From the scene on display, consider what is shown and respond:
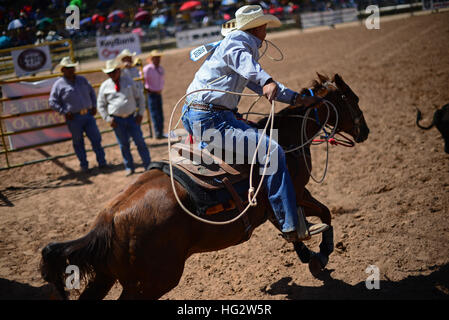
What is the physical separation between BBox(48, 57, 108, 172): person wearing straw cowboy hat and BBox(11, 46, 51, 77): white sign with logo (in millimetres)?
2110

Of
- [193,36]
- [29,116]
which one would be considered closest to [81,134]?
[29,116]

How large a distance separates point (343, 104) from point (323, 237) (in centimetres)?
142

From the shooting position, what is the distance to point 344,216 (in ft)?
17.7

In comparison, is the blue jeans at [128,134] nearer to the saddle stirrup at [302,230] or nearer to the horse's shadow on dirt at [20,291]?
the horse's shadow on dirt at [20,291]

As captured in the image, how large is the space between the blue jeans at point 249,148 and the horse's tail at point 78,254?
1.14 m

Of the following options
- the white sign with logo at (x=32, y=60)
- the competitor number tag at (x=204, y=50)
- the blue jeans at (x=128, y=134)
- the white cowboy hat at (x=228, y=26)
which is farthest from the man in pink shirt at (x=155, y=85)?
the competitor number tag at (x=204, y=50)

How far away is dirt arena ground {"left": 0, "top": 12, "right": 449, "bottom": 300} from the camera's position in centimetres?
421

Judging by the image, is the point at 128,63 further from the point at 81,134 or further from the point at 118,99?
the point at 81,134

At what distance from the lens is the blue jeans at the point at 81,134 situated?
803cm

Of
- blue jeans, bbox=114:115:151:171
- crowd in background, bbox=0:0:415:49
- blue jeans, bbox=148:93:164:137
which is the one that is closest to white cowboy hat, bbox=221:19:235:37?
blue jeans, bbox=114:115:151:171

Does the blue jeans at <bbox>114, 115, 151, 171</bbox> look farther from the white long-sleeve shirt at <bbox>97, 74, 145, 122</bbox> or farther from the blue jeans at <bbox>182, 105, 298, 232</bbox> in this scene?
the blue jeans at <bbox>182, 105, 298, 232</bbox>

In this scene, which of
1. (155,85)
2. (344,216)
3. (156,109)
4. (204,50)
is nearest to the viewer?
(204,50)

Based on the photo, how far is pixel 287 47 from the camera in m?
19.3

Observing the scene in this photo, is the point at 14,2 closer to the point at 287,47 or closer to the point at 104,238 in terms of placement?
the point at 104,238
